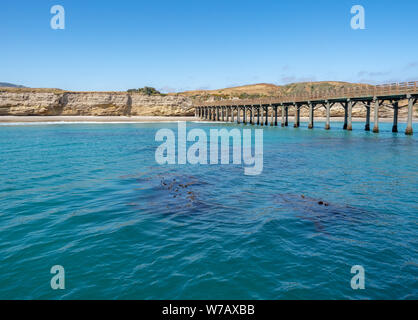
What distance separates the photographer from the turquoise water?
586 centimetres

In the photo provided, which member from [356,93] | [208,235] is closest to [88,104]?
[356,93]

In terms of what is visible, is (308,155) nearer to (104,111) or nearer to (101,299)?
(101,299)

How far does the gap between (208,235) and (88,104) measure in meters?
88.4

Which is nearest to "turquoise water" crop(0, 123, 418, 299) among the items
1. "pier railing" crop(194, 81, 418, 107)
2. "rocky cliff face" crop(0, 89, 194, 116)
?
"pier railing" crop(194, 81, 418, 107)

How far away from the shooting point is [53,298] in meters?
5.47

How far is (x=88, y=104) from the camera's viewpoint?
8738cm

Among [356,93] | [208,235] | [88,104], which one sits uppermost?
[88,104]

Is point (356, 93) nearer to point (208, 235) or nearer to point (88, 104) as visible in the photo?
point (208, 235)

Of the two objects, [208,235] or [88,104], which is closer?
[208,235]

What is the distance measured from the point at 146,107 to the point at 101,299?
95.1 meters

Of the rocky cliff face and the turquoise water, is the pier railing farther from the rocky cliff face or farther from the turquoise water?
the rocky cliff face

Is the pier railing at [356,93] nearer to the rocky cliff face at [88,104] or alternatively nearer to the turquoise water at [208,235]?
the turquoise water at [208,235]
